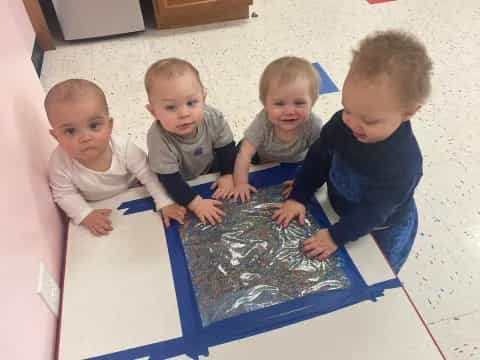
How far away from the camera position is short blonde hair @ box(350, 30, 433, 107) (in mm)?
680

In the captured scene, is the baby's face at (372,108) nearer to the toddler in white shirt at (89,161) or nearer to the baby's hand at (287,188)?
the baby's hand at (287,188)

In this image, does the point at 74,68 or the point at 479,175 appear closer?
the point at 479,175

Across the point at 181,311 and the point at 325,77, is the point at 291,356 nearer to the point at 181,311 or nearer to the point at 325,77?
the point at 181,311

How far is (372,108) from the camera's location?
2.31 ft

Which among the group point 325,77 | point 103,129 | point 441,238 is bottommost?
point 441,238

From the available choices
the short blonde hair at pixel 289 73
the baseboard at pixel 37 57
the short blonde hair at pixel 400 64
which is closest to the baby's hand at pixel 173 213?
the short blonde hair at pixel 289 73

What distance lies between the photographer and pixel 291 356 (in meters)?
0.71

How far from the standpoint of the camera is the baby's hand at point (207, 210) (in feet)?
3.10

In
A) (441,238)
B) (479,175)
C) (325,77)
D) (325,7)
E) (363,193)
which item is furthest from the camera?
(325,7)

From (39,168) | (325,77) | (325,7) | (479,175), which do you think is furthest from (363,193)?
(325,7)

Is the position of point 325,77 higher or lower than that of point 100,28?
lower

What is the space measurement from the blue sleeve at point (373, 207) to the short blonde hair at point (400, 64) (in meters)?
0.15

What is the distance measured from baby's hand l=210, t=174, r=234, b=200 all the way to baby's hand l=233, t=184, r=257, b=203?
0.01m

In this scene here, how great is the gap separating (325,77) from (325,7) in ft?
2.37
